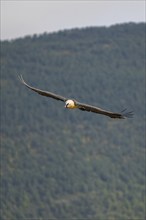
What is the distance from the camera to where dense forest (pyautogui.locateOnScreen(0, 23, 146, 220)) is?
140 metres

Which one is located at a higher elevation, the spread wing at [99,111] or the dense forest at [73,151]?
the dense forest at [73,151]

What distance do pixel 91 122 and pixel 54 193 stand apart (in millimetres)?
34001

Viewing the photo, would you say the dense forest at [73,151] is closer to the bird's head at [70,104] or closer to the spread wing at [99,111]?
the spread wing at [99,111]

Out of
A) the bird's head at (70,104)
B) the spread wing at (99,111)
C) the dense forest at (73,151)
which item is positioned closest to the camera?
the bird's head at (70,104)

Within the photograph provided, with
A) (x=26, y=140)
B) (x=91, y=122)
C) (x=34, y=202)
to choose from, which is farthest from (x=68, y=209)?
(x=91, y=122)

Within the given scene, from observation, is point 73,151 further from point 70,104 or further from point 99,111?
point 70,104

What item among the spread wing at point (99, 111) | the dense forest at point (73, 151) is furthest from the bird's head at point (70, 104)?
the dense forest at point (73, 151)

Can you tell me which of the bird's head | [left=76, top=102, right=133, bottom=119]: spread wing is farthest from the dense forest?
the bird's head

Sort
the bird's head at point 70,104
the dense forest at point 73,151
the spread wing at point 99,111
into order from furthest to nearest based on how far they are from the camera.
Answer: the dense forest at point 73,151 → the spread wing at point 99,111 → the bird's head at point 70,104

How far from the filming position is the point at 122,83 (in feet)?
649

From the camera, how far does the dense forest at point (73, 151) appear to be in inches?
5527

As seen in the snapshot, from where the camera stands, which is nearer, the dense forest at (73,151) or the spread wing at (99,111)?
the spread wing at (99,111)

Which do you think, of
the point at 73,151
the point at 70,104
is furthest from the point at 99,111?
the point at 73,151

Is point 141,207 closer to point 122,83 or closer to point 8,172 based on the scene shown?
point 8,172
